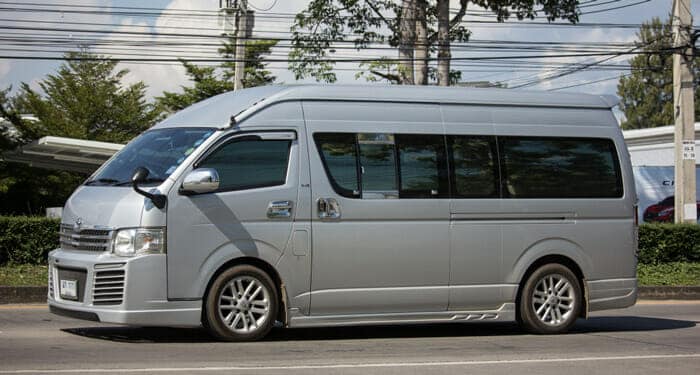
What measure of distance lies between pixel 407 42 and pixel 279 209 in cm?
1833

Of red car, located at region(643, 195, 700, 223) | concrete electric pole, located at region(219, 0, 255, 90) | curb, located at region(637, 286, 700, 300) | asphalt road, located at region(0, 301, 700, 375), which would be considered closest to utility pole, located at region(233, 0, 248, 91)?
concrete electric pole, located at region(219, 0, 255, 90)

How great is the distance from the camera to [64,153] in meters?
31.1

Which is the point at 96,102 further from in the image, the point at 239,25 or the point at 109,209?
the point at 109,209

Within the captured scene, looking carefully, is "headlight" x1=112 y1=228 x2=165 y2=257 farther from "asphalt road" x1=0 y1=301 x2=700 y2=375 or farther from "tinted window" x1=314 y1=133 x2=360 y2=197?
"tinted window" x1=314 y1=133 x2=360 y2=197

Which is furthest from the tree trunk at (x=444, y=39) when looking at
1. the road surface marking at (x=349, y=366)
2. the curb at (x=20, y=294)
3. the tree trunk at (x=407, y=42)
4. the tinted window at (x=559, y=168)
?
the road surface marking at (x=349, y=366)

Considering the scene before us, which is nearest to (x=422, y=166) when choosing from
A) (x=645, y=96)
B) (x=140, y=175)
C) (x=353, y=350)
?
(x=353, y=350)

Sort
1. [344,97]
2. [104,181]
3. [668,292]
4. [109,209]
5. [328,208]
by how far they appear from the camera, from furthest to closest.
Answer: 1. [668,292]
2. [344,97]
3. [328,208]
4. [104,181]
5. [109,209]

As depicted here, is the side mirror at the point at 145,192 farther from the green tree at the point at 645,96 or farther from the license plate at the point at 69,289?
the green tree at the point at 645,96

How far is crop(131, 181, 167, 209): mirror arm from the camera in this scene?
10398 mm

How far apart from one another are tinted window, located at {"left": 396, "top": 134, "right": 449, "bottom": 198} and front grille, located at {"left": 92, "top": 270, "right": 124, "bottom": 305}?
321 centimetres

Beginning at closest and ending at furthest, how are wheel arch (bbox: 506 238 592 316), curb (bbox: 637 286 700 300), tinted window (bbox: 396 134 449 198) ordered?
1. tinted window (bbox: 396 134 449 198)
2. wheel arch (bbox: 506 238 592 316)
3. curb (bbox: 637 286 700 300)

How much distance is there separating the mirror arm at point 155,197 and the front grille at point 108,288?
2.40 feet

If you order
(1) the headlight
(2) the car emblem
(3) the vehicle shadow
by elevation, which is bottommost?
(3) the vehicle shadow

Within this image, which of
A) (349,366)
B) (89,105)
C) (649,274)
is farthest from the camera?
(89,105)
